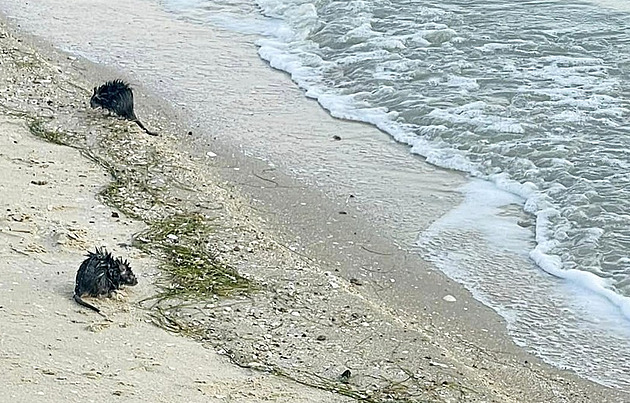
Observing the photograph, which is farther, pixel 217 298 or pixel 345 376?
pixel 217 298

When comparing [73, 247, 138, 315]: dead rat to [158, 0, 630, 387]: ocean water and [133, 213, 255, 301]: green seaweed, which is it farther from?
[158, 0, 630, 387]: ocean water

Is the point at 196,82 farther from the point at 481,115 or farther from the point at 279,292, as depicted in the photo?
the point at 279,292

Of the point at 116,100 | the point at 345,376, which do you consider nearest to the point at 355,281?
the point at 345,376

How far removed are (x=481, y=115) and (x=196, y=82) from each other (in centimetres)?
232

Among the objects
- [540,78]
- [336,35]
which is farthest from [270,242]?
[336,35]

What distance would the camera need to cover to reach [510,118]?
8258mm

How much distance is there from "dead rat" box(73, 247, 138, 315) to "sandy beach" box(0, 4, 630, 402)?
0.21ft

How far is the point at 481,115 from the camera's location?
8336mm

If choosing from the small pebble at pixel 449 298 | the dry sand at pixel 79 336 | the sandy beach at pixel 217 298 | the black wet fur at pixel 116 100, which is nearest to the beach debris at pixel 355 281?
the sandy beach at pixel 217 298

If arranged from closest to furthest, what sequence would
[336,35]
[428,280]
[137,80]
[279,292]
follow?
[279,292] → [428,280] → [137,80] → [336,35]

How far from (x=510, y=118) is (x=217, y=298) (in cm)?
369

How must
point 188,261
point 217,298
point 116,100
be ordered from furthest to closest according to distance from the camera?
1. point 116,100
2. point 188,261
3. point 217,298

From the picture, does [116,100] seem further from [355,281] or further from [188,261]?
[355,281]

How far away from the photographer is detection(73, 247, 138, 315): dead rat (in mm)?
4957
